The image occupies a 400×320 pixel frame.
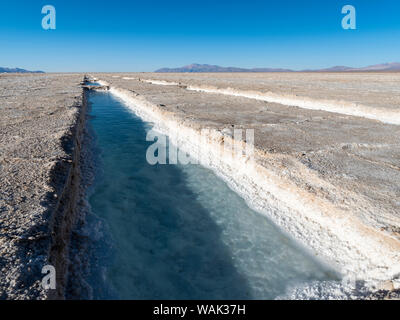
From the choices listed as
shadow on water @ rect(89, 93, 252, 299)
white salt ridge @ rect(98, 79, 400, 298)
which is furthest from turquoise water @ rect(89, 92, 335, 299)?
white salt ridge @ rect(98, 79, 400, 298)

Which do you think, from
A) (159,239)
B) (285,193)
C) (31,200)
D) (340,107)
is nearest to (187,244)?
(159,239)

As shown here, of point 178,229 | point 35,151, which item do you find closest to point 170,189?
point 178,229

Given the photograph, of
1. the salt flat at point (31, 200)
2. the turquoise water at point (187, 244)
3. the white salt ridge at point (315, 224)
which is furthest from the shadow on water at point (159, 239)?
the white salt ridge at point (315, 224)

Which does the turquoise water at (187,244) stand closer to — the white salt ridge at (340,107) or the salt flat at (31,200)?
the salt flat at (31,200)

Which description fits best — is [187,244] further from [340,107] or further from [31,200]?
[340,107]
